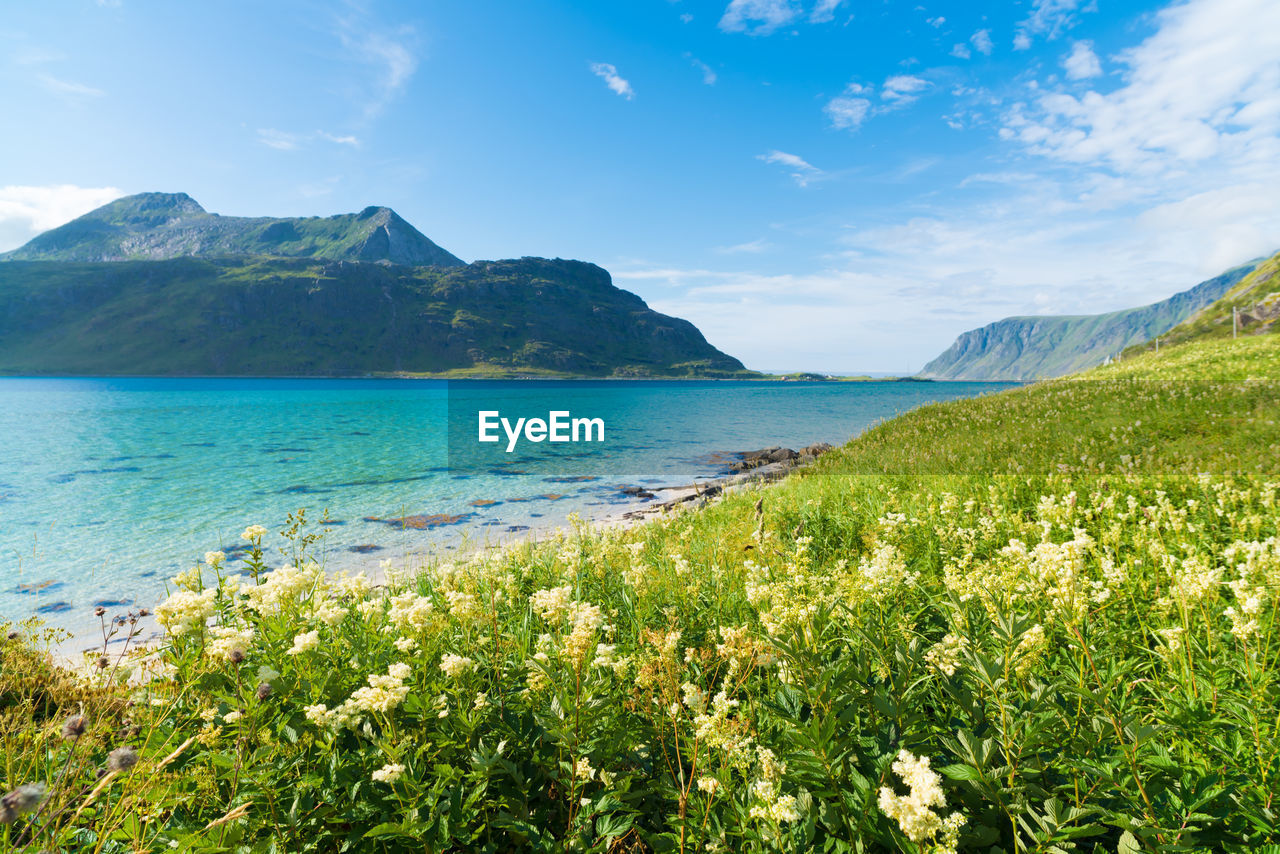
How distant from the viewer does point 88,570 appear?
56.9 feet

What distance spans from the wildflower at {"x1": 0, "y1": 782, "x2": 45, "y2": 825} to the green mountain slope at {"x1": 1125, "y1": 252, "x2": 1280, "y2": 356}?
80.2m

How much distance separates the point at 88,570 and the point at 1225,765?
83.8 ft

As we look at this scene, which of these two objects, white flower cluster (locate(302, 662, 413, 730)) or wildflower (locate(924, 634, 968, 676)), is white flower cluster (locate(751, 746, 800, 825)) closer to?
wildflower (locate(924, 634, 968, 676))

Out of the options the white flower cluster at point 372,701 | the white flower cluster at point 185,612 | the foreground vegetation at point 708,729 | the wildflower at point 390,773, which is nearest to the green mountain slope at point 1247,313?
the foreground vegetation at point 708,729

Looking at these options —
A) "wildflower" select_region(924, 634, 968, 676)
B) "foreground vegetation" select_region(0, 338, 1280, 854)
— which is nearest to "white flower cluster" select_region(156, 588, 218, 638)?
"foreground vegetation" select_region(0, 338, 1280, 854)

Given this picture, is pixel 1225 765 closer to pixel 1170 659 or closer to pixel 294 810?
pixel 1170 659

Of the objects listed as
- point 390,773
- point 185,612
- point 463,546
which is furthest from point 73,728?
point 463,546

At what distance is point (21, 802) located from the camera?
179 cm

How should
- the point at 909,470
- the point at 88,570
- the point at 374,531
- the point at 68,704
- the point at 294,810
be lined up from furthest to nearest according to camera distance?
the point at 374,531, the point at 88,570, the point at 909,470, the point at 68,704, the point at 294,810

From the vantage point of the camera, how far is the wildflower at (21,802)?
5.65ft

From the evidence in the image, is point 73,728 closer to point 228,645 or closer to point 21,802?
point 21,802

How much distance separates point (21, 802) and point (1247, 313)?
4177 inches

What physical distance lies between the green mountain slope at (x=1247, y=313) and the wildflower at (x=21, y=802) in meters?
80.2

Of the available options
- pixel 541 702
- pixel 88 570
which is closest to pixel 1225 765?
pixel 541 702
